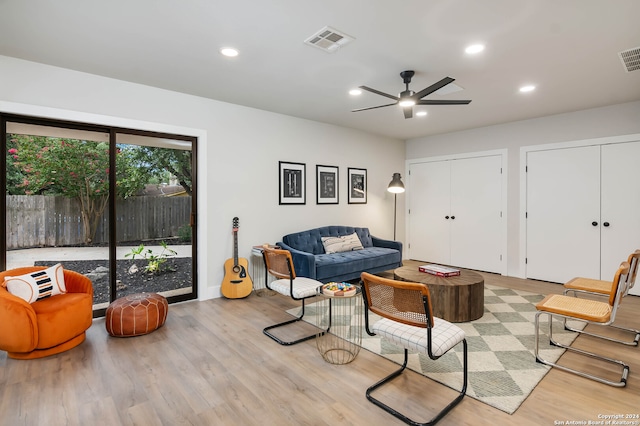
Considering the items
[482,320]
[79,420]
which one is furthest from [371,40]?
[79,420]

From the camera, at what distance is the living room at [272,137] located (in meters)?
3.25

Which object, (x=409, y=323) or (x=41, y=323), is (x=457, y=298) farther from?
(x=41, y=323)

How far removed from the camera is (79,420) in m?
1.91

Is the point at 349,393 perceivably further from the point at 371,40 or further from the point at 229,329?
the point at 371,40

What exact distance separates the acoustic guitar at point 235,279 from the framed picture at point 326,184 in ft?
5.74

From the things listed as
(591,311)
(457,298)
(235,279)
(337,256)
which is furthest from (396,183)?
(591,311)

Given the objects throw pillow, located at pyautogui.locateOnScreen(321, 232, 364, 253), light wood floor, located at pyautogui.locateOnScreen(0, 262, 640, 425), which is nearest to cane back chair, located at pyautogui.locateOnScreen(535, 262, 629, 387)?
light wood floor, located at pyautogui.locateOnScreen(0, 262, 640, 425)

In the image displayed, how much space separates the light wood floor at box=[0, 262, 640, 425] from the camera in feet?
6.39

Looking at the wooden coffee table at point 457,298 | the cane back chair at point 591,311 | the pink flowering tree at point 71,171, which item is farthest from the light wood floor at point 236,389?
the pink flowering tree at point 71,171

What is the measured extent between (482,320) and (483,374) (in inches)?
46.7

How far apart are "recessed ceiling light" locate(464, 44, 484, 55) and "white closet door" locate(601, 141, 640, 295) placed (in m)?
3.25

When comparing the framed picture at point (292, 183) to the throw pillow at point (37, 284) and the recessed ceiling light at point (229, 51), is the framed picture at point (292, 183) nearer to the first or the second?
the recessed ceiling light at point (229, 51)

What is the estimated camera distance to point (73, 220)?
11.5ft

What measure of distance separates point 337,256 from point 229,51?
3.10 meters
